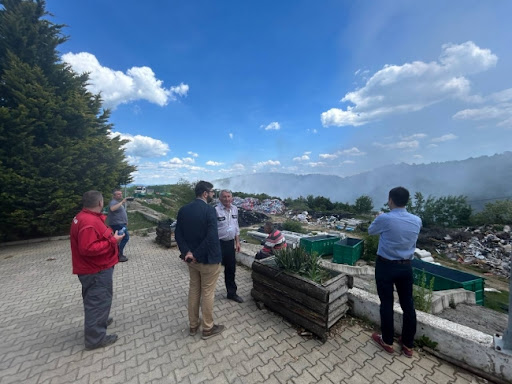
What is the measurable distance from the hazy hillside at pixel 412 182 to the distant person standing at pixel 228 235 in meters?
30.5

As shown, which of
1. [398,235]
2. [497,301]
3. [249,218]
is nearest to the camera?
[398,235]

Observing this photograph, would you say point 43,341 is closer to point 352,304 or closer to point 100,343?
point 100,343

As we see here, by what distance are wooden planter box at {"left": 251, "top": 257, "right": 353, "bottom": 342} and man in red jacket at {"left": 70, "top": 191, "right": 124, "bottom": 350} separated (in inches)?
87.3

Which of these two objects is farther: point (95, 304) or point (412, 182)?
point (412, 182)

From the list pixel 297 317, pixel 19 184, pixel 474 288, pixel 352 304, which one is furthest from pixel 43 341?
→ pixel 474 288

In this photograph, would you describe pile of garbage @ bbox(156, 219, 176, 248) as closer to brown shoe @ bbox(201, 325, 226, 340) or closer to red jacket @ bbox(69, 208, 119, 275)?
red jacket @ bbox(69, 208, 119, 275)

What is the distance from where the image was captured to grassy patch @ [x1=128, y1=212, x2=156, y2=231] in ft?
39.4

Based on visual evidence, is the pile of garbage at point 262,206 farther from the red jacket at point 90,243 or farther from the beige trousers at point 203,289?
the red jacket at point 90,243

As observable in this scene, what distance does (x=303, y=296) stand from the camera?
3.08 m

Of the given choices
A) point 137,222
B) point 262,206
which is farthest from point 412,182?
point 137,222

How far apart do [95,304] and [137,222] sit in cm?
1166

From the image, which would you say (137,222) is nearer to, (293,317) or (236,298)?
(236,298)

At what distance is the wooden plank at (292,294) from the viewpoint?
288 cm

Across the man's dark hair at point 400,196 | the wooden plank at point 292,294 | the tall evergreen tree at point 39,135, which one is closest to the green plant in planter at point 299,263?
the wooden plank at point 292,294
